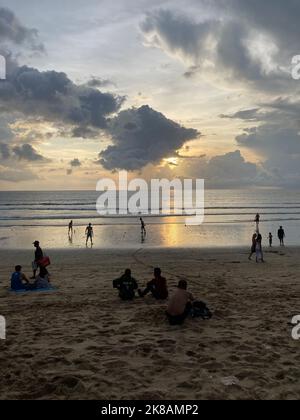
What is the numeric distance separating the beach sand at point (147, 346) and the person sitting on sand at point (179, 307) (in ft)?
0.78

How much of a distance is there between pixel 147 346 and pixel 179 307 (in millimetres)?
1710

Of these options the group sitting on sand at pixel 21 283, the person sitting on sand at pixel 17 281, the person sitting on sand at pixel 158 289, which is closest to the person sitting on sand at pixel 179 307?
the person sitting on sand at pixel 158 289

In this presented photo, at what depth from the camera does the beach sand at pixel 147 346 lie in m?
6.05

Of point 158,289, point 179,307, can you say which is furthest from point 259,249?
point 179,307

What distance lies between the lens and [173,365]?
6875 mm

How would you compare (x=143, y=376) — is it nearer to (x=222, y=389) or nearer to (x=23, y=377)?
(x=222, y=389)

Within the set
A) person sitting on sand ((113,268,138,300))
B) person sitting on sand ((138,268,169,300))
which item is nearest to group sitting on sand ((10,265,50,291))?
person sitting on sand ((113,268,138,300))

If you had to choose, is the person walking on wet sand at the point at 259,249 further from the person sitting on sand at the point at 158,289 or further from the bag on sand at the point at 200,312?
the bag on sand at the point at 200,312

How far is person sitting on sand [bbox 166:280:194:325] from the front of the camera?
30.1 feet

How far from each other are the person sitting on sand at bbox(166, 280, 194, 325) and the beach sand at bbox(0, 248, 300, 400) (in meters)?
0.24

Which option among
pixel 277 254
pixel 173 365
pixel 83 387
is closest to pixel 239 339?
pixel 173 365

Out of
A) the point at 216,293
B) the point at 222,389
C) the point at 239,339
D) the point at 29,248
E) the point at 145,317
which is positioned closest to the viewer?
the point at 222,389

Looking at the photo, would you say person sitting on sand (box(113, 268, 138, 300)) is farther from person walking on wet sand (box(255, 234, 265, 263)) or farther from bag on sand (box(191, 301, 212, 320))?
person walking on wet sand (box(255, 234, 265, 263))
